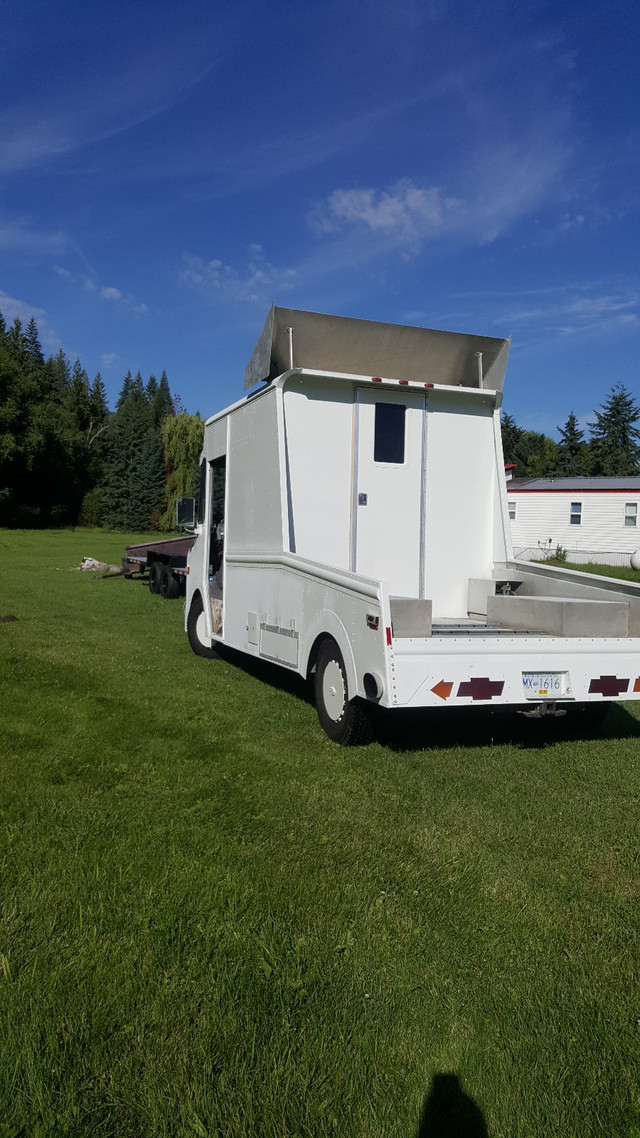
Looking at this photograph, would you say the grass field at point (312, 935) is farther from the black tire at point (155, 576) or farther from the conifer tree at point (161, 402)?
the conifer tree at point (161, 402)

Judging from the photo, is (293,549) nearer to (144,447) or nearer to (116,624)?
(116,624)

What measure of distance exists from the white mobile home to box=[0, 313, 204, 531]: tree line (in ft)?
77.9

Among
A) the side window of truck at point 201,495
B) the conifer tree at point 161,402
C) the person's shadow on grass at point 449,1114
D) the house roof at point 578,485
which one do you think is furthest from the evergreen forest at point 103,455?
the person's shadow on grass at point 449,1114

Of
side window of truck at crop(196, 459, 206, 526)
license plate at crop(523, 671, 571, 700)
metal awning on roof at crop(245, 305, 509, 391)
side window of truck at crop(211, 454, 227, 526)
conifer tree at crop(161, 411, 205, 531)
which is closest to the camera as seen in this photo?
license plate at crop(523, 671, 571, 700)

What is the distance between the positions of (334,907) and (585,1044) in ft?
3.91

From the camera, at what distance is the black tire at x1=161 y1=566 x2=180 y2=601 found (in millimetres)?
19250

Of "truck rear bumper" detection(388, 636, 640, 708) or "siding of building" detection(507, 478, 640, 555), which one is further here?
"siding of building" detection(507, 478, 640, 555)

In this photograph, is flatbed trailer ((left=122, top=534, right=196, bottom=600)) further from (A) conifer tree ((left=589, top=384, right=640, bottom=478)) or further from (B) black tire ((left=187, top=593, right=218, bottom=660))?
(A) conifer tree ((left=589, top=384, right=640, bottom=478))

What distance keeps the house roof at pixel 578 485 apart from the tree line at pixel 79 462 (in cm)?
2316

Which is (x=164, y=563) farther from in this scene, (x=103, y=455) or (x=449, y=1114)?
(x=103, y=455)

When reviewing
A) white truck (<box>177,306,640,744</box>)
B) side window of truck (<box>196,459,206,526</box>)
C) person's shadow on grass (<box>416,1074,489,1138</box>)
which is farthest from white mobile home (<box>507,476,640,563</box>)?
person's shadow on grass (<box>416,1074,489,1138</box>)

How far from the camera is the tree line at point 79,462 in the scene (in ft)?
204

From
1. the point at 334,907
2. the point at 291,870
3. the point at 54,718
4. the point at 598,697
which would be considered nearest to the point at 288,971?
the point at 334,907

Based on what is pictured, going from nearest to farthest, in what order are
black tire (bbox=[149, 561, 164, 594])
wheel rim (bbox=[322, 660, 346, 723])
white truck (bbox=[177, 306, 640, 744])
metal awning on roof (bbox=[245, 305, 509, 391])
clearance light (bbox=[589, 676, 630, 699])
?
clearance light (bbox=[589, 676, 630, 699])
white truck (bbox=[177, 306, 640, 744])
wheel rim (bbox=[322, 660, 346, 723])
metal awning on roof (bbox=[245, 305, 509, 391])
black tire (bbox=[149, 561, 164, 594])
